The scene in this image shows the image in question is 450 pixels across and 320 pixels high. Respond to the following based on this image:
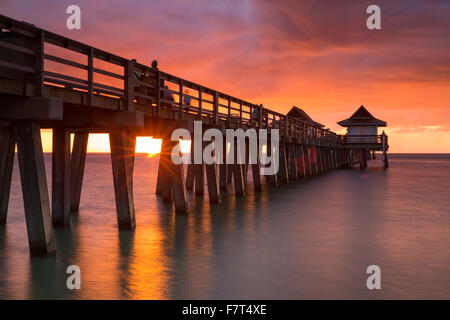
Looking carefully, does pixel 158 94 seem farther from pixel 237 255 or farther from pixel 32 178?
pixel 32 178

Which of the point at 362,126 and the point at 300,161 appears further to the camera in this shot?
the point at 362,126

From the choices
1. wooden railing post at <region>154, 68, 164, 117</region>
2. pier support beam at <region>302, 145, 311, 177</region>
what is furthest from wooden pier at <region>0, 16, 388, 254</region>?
pier support beam at <region>302, 145, 311, 177</region>

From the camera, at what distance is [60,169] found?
12.3 m

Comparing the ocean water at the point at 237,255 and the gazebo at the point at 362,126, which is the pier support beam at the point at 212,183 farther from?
the gazebo at the point at 362,126

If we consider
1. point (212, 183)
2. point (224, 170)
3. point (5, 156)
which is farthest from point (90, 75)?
point (224, 170)

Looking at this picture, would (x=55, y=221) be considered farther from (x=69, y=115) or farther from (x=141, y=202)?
(x=141, y=202)

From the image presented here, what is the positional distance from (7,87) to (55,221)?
18.7 feet

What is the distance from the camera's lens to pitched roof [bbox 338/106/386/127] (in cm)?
6121

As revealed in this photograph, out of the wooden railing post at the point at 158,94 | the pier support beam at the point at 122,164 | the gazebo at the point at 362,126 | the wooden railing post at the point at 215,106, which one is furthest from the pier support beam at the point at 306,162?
the pier support beam at the point at 122,164

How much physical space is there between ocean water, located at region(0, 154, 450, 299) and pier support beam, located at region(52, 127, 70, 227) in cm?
79

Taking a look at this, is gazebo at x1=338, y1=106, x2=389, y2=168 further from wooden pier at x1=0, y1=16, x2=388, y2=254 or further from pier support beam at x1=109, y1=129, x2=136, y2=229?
pier support beam at x1=109, y1=129, x2=136, y2=229

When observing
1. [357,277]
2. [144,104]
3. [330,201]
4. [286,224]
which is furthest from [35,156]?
[330,201]

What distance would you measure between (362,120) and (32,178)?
2261 inches

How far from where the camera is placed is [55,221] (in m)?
13.0
